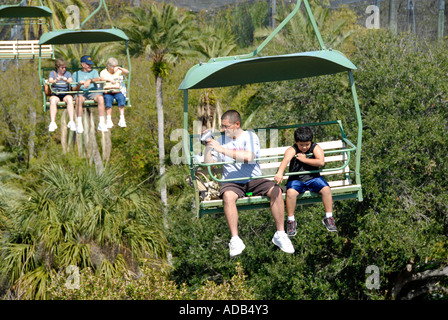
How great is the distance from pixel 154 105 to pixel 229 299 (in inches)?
778

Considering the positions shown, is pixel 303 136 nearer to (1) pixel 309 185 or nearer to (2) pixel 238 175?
(1) pixel 309 185

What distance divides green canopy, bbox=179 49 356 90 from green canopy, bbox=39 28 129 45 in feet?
10.1

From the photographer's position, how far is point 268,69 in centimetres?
1009

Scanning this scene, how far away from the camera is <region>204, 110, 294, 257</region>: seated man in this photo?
27.9 ft

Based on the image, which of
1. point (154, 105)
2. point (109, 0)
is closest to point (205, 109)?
point (154, 105)

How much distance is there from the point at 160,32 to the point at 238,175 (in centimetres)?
2464

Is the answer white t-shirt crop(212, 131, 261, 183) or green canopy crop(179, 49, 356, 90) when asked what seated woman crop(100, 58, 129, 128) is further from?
white t-shirt crop(212, 131, 261, 183)

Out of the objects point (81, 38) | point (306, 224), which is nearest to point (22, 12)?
point (81, 38)

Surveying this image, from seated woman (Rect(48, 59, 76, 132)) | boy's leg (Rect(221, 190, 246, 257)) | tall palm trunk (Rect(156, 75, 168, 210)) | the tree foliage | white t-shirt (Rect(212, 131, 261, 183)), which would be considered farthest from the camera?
tall palm trunk (Rect(156, 75, 168, 210))

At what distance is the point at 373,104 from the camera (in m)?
23.1

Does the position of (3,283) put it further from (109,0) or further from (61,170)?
(109,0)

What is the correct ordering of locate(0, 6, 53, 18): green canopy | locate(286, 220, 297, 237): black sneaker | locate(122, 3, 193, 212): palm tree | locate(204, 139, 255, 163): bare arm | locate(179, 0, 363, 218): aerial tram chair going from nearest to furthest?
1. locate(179, 0, 363, 218): aerial tram chair
2. locate(204, 139, 255, 163): bare arm
3. locate(286, 220, 297, 237): black sneaker
4. locate(0, 6, 53, 18): green canopy
5. locate(122, 3, 193, 212): palm tree

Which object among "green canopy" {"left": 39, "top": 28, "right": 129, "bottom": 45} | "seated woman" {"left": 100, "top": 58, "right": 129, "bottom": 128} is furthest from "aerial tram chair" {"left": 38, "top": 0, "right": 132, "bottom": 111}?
"seated woman" {"left": 100, "top": 58, "right": 129, "bottom": 128}

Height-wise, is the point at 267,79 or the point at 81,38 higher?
the point at 81,38
